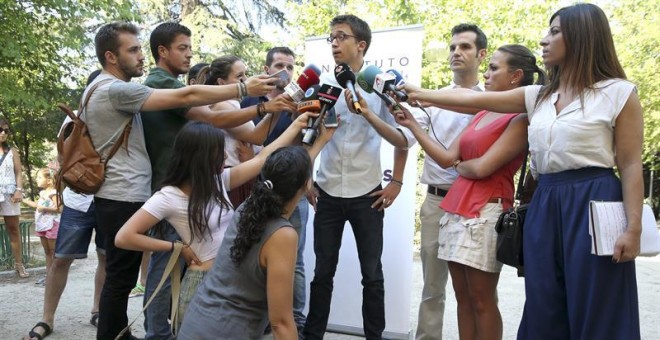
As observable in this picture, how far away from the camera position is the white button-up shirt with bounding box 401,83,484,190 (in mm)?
4055

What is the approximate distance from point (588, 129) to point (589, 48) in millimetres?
372

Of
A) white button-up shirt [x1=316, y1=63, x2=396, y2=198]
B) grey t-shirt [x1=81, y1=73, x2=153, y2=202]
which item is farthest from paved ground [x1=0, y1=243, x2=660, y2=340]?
grey t-shirt [x1=81, y1=73, x2=153, y2=202]

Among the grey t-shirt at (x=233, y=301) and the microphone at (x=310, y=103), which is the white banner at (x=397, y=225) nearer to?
the microphone at (x=310, y=103)

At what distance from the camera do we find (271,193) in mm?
2570

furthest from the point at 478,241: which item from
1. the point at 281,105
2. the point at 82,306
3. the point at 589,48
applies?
the point at 82,306

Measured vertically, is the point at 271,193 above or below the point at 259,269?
above

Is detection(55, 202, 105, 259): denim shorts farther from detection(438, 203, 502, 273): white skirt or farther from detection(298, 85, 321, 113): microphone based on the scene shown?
detection(438, 203, 502, 273): white skirt

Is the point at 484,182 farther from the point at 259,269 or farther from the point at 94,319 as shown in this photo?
the point at 94,319

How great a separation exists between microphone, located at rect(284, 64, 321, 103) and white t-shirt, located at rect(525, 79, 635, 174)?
1434 mm

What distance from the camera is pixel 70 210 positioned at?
189 inches

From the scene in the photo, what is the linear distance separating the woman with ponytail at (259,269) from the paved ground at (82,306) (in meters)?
2.25

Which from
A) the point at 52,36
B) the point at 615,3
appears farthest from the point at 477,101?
the point at 615,3

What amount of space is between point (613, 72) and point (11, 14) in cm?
927

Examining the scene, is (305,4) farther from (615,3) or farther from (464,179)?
(464,179)
